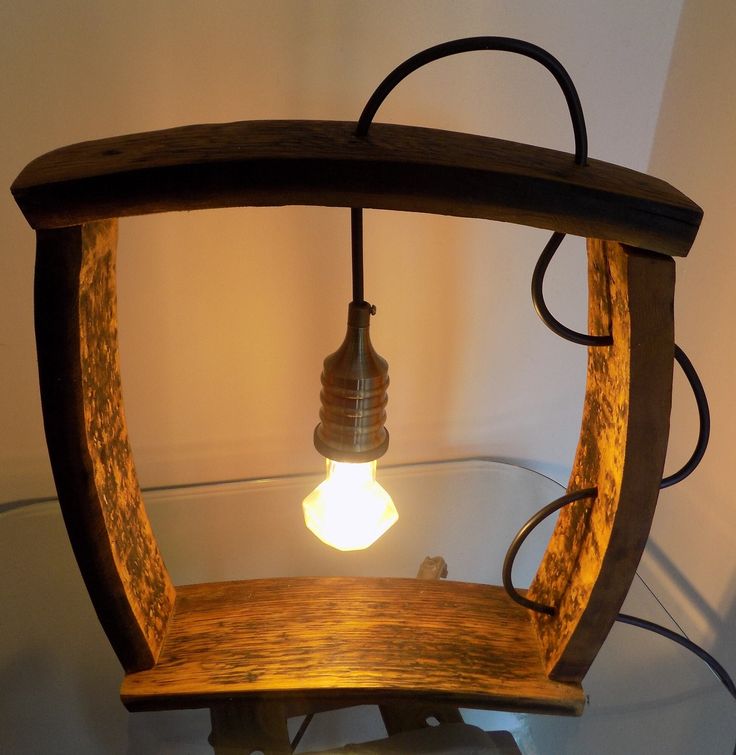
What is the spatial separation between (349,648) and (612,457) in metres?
0.31

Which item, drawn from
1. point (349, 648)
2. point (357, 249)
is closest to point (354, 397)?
point (357, 249)

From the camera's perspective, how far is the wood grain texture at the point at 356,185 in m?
0.40

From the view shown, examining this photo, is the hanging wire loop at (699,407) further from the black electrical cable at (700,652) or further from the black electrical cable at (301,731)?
the black electrical cable at (301,731)

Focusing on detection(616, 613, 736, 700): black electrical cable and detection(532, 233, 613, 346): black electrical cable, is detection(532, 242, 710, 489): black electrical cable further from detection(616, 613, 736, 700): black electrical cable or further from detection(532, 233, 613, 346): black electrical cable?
detection(616, 613, 736, 700): black electrical cable

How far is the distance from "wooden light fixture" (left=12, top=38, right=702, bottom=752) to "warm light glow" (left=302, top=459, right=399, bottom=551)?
9cm

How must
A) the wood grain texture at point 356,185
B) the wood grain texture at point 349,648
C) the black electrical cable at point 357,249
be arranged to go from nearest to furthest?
the wood grain texture at point 356,185, the black electrical cable at point 357,249, the wood grain texture at point 349,648

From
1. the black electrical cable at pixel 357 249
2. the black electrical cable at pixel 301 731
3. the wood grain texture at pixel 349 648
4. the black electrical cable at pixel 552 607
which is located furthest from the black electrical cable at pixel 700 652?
the black electrical cable at pixel 357 249

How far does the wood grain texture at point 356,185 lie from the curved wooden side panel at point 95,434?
0.04 meters

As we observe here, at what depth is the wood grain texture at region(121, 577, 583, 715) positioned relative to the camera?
2.11 ft

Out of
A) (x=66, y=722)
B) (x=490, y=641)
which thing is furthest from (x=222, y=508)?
(x=490, y=641)

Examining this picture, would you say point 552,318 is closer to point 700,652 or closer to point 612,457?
point 612,457

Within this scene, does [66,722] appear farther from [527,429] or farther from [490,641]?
[527,429]

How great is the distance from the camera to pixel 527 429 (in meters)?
0.95

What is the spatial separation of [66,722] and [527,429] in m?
0.64
